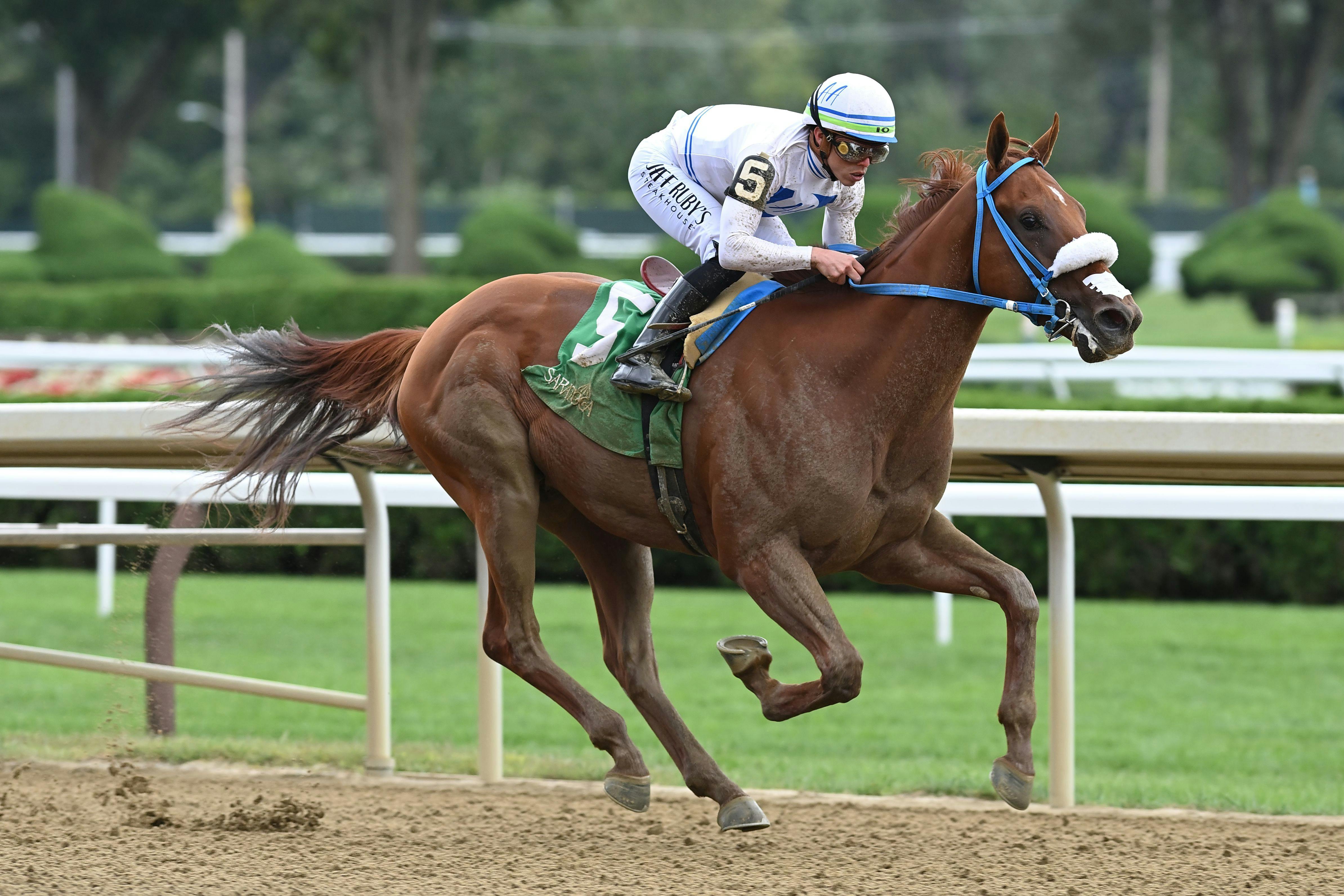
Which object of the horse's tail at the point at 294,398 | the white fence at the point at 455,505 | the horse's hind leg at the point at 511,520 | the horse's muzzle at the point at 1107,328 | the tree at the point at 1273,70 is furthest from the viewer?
the tree at the point at 1273,70

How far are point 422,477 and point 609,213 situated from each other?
1094 inches

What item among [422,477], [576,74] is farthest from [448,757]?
[576,74]

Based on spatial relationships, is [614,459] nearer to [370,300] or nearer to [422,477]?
[422,477]

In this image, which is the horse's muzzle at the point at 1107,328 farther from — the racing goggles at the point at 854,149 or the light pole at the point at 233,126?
the light pole at the point at 233,126

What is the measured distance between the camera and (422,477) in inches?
216

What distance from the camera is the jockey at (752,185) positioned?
12.0 ft

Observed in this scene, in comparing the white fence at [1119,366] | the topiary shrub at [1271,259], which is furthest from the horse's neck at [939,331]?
the topiary shrub at [1271,259]

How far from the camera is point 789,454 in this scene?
361 centimetres

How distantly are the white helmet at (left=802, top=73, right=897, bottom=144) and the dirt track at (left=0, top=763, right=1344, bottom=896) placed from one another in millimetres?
1668

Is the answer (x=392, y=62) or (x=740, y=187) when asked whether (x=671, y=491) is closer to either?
(x=740, y=187)

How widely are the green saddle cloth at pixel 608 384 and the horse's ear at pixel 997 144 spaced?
83 centimetres

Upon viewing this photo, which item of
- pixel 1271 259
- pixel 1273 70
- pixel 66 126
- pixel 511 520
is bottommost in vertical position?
pixel 511 520

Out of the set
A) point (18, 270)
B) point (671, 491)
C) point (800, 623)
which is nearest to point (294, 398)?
point (671, 491)

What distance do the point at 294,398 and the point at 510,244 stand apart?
54.8 ft
